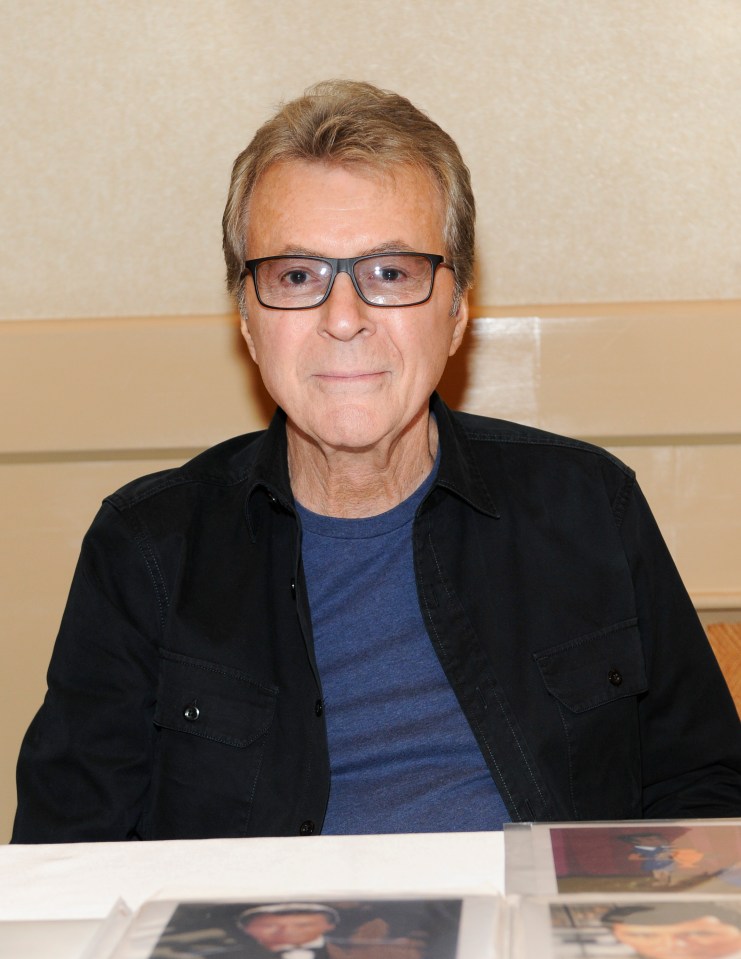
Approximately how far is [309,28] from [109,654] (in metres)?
1.33

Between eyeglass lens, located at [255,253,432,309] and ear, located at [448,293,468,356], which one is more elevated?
eyeglass lens, located at [255,253,432,309]

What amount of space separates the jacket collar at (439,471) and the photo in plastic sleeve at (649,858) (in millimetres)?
693

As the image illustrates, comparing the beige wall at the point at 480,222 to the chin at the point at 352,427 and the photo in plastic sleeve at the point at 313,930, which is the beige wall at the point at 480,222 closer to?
the chin at the point at 352,427

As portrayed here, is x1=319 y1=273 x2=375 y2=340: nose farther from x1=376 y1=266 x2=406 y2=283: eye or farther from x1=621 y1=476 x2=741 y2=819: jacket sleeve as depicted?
x1=621 y1=476 x2=741 y2=819: jacket sleeve

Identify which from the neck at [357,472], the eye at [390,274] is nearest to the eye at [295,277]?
the eye at [390,274]

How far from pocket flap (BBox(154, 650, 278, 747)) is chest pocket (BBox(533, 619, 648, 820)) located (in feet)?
1.30

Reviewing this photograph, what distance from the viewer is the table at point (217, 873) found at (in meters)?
0.84

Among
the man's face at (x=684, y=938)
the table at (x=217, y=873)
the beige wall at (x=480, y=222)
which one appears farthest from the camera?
the beige wall at (x=480, y=222)

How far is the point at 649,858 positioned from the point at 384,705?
60 centimetres

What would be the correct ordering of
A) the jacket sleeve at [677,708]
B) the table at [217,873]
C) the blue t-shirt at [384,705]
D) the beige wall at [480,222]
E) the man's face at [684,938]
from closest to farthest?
the man's face at [684,938] < the table at [217,873] < the blue t-shirt at [384,705] < the jacket sleeve at [677,708] < the beige wall at [480,222]

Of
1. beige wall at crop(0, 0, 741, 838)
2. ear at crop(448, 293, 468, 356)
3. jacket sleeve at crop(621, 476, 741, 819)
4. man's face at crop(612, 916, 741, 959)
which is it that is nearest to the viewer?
man's face at crop(612, 916, 741, 959)

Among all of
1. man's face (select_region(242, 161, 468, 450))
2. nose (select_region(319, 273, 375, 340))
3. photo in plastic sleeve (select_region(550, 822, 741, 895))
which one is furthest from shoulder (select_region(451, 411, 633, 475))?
photo in plastic sleeve (select_region(550, 822, 741, 895))

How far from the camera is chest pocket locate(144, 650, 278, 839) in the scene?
1.40m

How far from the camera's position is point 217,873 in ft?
3.08
